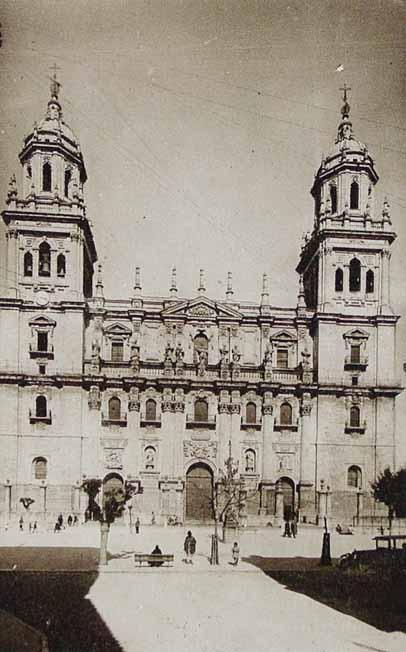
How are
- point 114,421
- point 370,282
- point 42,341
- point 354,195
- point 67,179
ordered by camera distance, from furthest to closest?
point 354,195 < point 370,282 < point 67,179 < point 114,421 < point 42,341

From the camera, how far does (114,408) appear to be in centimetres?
4241

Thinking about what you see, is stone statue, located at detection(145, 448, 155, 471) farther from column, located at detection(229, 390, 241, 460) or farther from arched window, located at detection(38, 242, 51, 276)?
arched window, located at detection(38, 242, 51, 276)

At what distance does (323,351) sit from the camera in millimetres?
43000

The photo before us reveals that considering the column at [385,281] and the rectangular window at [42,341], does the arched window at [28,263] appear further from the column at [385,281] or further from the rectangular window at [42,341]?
the column at [385,281]

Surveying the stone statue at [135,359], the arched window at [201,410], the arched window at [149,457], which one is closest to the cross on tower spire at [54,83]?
the stone statue at [135,359]

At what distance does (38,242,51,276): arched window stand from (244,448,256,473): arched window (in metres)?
16.0

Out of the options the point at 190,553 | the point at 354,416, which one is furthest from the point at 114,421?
the point at 190,553

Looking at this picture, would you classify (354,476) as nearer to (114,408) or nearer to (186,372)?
(186,372)

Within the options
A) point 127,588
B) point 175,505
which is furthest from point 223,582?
point 175,505

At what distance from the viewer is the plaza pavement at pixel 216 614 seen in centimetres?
1478

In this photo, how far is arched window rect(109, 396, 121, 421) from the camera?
1666 inches

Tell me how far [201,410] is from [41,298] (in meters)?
11.6

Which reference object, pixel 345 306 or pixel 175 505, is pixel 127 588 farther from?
pixel 345 306

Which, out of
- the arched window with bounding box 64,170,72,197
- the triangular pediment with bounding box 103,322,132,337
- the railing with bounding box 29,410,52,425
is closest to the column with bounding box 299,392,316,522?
the triangular pediment with bounding box 103,322,132,337
